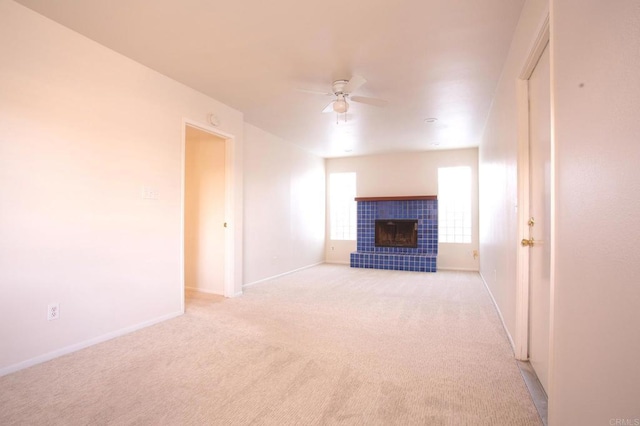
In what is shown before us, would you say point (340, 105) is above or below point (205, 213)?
above

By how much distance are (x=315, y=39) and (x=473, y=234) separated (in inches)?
211

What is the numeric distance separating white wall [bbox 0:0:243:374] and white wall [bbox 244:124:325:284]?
5.11 feet

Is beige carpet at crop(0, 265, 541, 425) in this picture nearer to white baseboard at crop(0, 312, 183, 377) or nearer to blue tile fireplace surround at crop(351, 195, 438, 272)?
white baseboard at crop(0, 312, 183, 377)

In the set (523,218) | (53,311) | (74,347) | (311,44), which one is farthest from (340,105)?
(74,347)

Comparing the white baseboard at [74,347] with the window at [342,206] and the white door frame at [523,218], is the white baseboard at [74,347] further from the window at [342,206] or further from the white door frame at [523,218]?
the window at [342,206]

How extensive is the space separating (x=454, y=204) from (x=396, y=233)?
137cm

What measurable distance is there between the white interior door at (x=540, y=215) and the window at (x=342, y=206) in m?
5.29

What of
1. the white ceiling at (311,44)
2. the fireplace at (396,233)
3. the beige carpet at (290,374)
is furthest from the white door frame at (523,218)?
the fireplace at (396,233)

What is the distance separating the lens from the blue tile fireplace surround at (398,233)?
20.6 feet

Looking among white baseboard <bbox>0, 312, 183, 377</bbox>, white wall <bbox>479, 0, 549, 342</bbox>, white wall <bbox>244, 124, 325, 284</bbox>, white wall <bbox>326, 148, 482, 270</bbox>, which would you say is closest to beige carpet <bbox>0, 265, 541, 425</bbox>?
white baseboard <bbox>0, 312, 183, 377</bbox>

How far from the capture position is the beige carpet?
1.64 metres

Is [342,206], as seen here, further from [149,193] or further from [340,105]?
[149,193]

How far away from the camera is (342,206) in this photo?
752 centimetres

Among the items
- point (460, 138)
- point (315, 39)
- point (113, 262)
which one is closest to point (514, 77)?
point (315, 39)
